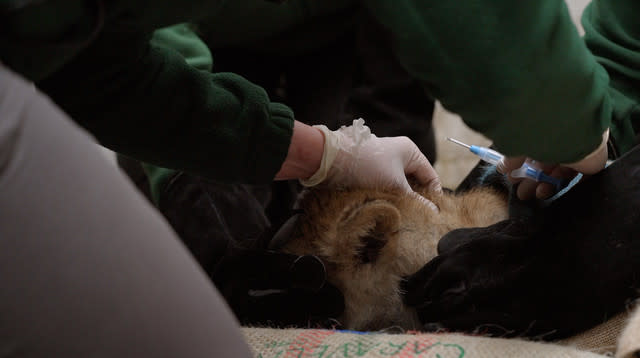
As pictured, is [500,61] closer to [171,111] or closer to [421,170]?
[171,111]

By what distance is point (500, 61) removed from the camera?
0.64 meters

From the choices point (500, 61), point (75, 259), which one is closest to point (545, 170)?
point (500, 61)

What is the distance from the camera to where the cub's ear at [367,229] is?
1107 mm

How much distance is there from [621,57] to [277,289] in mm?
837

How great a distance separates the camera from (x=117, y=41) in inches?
35.4

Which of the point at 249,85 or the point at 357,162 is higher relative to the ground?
the point at 249,85

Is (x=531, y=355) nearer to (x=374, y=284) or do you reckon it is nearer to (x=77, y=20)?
(x=374, y=284)

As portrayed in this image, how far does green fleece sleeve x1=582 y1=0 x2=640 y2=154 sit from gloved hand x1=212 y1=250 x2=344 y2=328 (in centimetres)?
65

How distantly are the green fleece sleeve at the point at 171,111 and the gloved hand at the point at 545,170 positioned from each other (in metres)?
0.43

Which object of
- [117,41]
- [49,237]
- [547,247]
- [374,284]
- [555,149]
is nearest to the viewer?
[49,237]

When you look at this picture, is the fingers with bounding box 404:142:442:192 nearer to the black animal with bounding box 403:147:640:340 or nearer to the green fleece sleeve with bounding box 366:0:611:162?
the black animal with bounding box 403:147:640:340

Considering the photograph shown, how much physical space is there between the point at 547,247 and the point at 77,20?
2.57ft

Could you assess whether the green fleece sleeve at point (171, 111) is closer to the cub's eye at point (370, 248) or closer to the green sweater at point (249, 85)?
the green sweater at point (249, 85)

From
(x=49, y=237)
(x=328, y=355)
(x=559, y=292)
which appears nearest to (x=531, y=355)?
(x=559, y=292)
